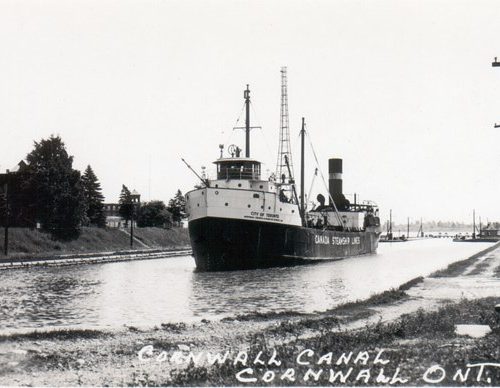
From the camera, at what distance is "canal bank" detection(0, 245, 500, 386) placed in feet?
24.6

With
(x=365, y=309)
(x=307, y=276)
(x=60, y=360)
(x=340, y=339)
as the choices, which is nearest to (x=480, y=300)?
(x=365, y=309)

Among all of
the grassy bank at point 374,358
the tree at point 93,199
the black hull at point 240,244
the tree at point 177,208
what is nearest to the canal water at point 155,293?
the black hull at point 240,244

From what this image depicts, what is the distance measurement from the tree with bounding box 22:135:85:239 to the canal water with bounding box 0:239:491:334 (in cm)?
1935

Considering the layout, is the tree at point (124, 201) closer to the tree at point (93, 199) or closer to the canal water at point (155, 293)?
the tree at point (93, 199)

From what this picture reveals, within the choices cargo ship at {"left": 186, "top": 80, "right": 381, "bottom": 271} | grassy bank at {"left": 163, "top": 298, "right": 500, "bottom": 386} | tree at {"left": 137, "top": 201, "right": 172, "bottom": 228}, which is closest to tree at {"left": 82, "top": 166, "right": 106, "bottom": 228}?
tree at {"left": 137, "top": 201, "right": 172, "bottom": 228}

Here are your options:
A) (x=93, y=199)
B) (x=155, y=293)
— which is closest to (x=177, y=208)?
(x=93, y=199)

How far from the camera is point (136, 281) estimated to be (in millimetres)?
27219

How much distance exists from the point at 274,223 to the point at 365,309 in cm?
1852

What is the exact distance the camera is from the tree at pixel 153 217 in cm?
7938

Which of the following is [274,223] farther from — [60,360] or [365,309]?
[60,360]

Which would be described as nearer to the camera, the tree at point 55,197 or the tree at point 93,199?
the tree at point 55,197

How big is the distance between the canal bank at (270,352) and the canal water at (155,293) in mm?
2116

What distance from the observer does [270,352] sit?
9133mm

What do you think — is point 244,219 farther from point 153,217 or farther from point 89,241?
point 153,217
